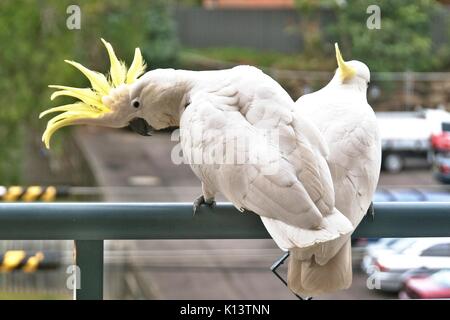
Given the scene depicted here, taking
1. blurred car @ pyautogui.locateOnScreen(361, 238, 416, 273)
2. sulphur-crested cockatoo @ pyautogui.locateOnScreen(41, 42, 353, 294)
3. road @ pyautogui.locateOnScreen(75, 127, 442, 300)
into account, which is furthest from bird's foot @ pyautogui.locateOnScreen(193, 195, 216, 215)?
road @ pyautogui.locateOnScreen(75, 127, 442, 300)

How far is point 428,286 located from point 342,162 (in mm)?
1053

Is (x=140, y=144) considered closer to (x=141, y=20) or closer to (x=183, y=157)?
(x=141, y=20)

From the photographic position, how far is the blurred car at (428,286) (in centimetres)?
192

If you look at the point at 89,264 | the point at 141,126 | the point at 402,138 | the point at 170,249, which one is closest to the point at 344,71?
the point at 141,126

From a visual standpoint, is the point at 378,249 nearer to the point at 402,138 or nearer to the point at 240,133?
the point at 402,138

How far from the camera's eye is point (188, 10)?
6512mm

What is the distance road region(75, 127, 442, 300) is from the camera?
4066 mm

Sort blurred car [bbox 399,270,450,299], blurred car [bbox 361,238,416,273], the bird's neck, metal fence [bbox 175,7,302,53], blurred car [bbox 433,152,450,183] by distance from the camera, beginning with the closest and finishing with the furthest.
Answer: the bird's neck
blurred car [bbox 399,270,450,299]
blurred car [bbox 361,238,416,273]
blurred car [bbox 433,152,450,183]
metal fence [bbox 175,7,302,53]

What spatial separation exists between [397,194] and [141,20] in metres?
2.18

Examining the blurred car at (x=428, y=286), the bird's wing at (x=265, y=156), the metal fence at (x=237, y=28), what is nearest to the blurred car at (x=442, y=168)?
the metal fence at (x=237, y=28)

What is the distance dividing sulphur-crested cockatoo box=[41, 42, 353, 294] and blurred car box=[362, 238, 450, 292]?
3.07 feet

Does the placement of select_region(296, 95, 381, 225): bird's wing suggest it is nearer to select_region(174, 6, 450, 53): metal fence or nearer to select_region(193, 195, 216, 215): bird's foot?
select_region(193, 195, 216, 215): bird's foot

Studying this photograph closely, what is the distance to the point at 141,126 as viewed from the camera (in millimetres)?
1048
